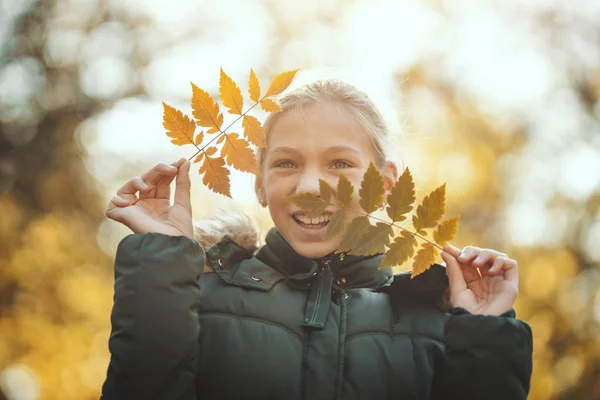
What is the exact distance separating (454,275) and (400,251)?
0.41 metres

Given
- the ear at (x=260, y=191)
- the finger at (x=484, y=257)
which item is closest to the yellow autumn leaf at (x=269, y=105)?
the ear at (x=260, y=191)

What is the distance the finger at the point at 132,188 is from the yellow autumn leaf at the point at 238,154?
0.96 ft

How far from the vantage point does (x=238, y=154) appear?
1773mm

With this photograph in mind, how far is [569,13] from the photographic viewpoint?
24.5ft

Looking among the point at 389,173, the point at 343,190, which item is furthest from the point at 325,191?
the point at 389,173

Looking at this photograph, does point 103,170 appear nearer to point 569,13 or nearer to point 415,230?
point 415,230

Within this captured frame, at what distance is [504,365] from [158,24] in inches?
240

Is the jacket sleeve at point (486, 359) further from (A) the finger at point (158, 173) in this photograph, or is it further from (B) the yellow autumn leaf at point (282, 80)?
(A) the finger at point (158, 173)

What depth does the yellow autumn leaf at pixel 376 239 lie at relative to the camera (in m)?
1.64

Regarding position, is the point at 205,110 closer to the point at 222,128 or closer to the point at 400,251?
the point at 222,128

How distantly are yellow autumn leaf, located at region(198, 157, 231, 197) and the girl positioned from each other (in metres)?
0.15

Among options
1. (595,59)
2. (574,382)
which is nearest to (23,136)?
(574,382)

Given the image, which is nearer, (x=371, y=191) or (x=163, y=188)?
(x=371, y=191)

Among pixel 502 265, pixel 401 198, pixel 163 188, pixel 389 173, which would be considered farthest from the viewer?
pixel 389 173
